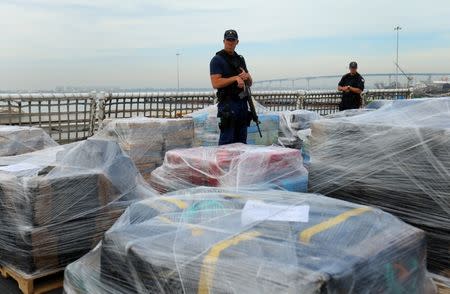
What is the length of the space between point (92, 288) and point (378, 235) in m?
1.41

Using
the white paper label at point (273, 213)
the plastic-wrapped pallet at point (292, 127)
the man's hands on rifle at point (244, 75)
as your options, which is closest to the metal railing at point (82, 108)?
the plastic-wrapped pallet at point (292, 127)

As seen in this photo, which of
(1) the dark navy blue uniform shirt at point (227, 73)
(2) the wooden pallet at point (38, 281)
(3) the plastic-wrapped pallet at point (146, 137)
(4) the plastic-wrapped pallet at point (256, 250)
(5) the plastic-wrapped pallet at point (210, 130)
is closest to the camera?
(4) the plastic-wrapped pallet at point (256, 250)

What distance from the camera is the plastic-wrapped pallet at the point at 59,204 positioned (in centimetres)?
318

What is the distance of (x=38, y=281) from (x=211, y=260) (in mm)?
1940

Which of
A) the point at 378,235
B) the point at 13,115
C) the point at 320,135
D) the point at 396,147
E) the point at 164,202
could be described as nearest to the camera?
the point at 378,235

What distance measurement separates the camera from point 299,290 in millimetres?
1571

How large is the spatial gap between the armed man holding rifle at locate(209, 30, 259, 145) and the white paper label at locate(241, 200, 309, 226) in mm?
2712

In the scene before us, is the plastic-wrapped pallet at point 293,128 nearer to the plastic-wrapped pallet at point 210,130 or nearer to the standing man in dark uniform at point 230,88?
the plastic-wrapped pallet at point 210,130

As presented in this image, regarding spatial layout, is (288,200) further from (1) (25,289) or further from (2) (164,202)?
(1) (25,289)

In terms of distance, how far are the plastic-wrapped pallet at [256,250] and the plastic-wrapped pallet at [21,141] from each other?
2661 millimetres

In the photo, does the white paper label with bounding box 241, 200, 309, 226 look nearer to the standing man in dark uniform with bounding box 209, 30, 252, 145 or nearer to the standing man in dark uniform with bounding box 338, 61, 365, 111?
the standing man in dark uniform with bounding box 209, 30, 252, 145

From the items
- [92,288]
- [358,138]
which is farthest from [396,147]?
[92,288]

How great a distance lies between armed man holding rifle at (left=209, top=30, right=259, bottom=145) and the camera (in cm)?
489

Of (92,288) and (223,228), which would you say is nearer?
(223,228)
